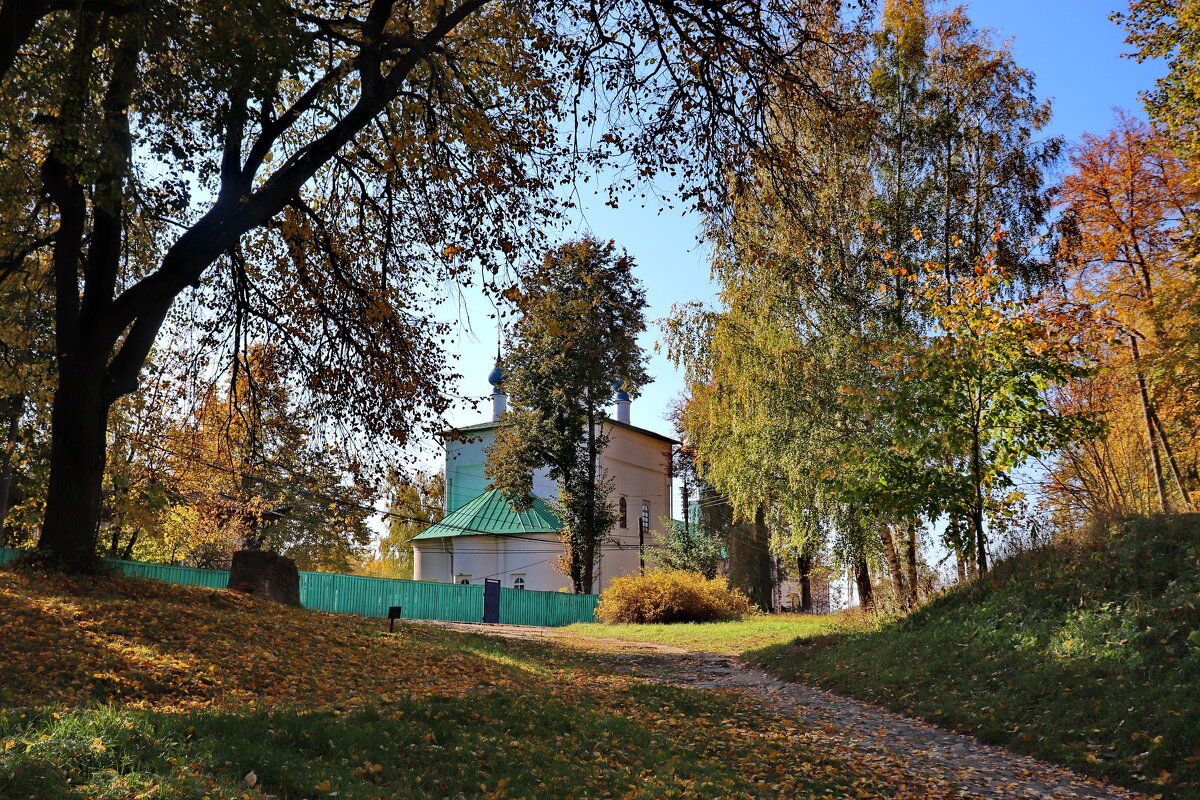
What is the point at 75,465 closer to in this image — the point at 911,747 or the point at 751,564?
the point at 911,747

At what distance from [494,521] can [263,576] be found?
27.9 metres

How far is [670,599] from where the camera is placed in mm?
25594

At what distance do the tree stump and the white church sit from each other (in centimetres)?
2157

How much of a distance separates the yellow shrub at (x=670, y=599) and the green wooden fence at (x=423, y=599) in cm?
619

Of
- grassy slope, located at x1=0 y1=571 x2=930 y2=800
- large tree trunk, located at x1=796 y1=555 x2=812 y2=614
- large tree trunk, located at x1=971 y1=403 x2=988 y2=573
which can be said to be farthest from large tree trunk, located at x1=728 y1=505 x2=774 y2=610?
grassy slope, located at x1=0 y1=571 x2=930 y2=800

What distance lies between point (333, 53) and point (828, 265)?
11476 mm

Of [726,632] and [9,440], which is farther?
[726,632]

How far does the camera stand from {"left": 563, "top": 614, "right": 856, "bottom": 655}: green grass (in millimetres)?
18344

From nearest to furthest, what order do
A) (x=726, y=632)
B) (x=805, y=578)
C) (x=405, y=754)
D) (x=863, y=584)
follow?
(x=405, y=754) < (x=726, y=632) < (x=863, y=584) < (x=805, y=578)

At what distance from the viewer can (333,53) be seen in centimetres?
1207

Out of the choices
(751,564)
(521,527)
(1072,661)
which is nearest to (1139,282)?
(1072,661)

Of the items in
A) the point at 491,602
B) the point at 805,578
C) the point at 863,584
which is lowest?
the point at 491,602

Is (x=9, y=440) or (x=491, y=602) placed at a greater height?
(x=9, y=440)

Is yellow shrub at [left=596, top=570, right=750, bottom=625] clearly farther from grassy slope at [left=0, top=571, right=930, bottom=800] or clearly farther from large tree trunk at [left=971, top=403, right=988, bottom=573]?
grassy slope at [left=0, top=571, right=930, bottom=800]
